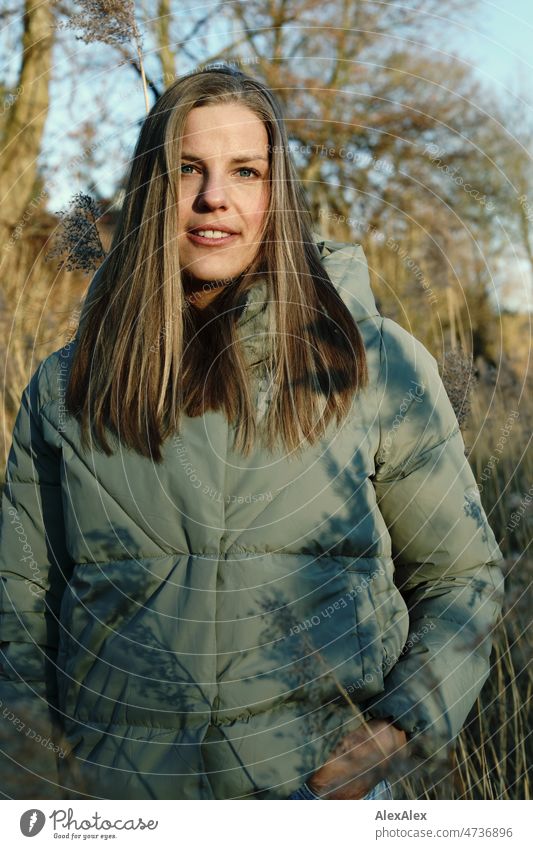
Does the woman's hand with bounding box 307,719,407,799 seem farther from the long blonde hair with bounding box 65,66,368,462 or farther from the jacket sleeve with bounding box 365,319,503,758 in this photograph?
the long blonde hair with bounding box 65,66,368,462

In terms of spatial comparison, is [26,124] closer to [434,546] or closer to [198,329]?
[198,329]

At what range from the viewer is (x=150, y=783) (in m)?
1.68

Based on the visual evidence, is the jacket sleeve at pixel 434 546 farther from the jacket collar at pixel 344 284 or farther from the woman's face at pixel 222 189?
the woman's face at pixel 222 189

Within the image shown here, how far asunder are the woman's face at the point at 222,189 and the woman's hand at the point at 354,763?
0.92 metres

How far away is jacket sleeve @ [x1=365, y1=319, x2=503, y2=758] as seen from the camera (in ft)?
5.58

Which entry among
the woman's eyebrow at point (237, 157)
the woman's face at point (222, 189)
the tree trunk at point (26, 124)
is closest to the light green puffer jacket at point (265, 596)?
the woman's face at point (222, 189)

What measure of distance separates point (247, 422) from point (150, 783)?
69cm

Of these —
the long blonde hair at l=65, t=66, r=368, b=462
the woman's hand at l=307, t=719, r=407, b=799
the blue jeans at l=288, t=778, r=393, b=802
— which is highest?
the long blonde hair at l=65, t=66, r=368, b=462

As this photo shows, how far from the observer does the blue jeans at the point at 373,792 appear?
5.48ft

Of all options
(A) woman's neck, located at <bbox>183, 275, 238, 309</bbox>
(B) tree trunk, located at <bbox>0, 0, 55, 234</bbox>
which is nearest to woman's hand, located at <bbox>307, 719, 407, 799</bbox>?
(A) woman's neck, located at <bbox>183, 275, 238, 309</bbox>

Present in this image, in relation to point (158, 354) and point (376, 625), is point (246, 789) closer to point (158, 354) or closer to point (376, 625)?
point (376, 625)

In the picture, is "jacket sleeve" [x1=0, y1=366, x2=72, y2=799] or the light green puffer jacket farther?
"jacket sleeve" [x1=0, y1=366, x2=72, y2=799]

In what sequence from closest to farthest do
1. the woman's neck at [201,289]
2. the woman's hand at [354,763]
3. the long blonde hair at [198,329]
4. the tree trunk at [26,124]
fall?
the woman's hand at [354,763] < the long blonde hair at [198,329] < the woman's neck at [201,289] < the tree trunk at [26,124]
